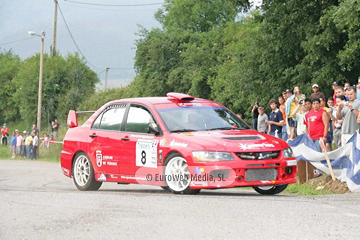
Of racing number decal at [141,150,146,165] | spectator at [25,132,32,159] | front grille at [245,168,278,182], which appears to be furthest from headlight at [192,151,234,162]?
spectator at [25,132,32,159]

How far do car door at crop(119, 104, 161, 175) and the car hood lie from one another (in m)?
0.47

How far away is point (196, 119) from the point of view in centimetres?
1125

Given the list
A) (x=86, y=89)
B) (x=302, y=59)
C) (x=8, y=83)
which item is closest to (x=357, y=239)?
(x=302, y=59)

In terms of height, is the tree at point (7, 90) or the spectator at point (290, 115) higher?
the tree at point (7, 90)

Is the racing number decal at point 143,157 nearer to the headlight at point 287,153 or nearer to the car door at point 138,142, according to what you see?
the car door at point 138,142

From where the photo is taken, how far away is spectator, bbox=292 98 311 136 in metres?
16.2

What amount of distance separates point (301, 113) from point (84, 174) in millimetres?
6883

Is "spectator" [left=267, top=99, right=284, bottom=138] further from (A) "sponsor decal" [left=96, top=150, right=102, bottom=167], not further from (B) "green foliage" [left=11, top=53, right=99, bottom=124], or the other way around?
(B) "green foliage" [left=11, top=53, right=99, bottom=124]

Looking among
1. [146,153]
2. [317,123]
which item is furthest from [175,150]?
[317,123]

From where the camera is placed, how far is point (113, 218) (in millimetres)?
7766

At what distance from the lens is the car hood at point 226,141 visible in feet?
33.2

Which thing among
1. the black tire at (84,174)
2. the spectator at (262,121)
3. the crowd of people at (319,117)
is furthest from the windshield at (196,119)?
the spectator at (262,121)

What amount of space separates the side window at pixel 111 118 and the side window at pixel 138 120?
24cm

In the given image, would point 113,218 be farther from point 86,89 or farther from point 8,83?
point 8,83
